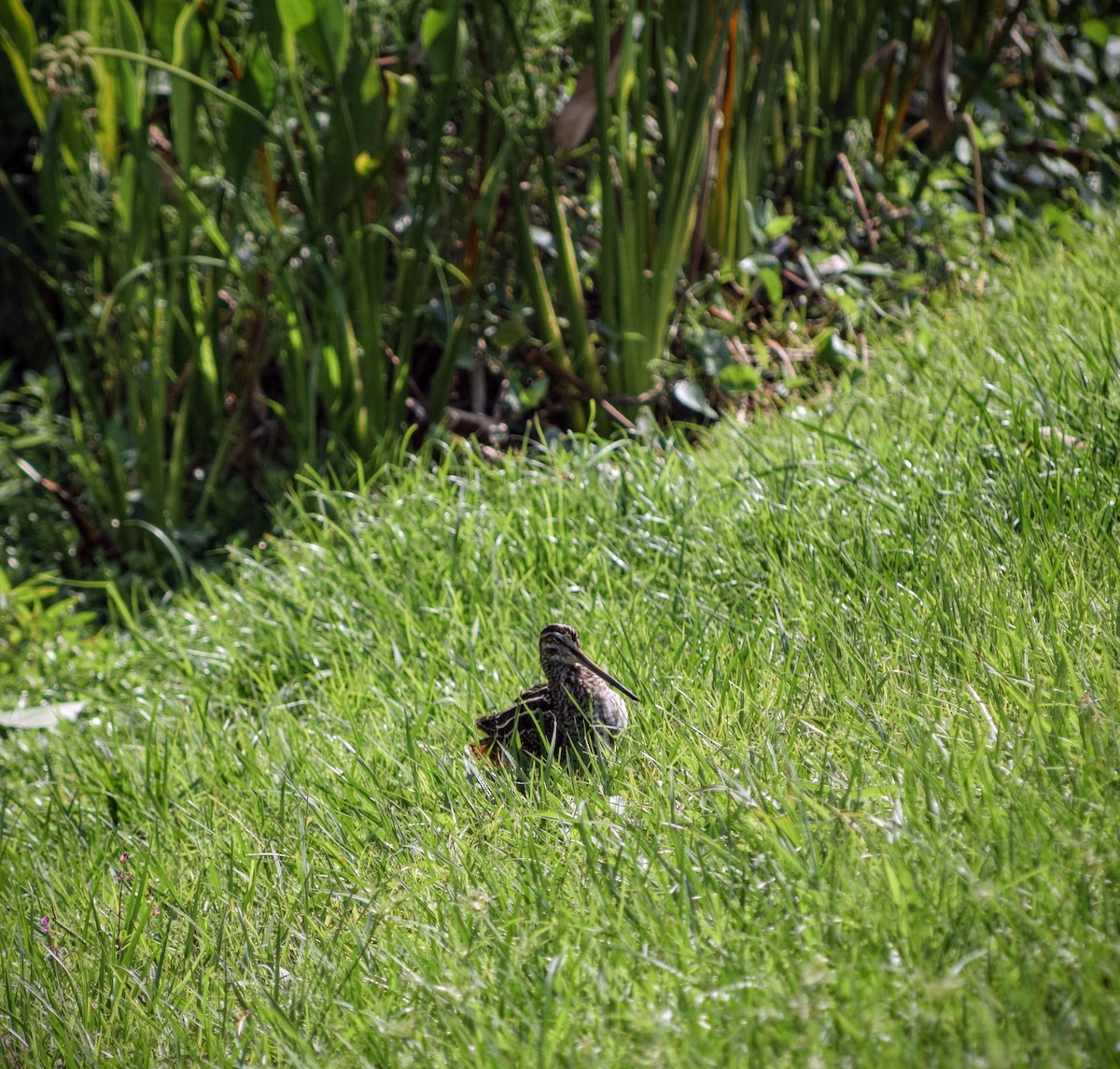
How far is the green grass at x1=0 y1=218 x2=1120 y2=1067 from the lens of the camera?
1.64 m

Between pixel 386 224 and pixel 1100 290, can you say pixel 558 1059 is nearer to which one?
pixel 1100 290

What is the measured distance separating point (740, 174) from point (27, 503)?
3365 millimetres

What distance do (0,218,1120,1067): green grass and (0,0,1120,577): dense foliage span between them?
0.97 meters

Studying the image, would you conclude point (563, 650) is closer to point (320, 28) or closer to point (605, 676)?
point (605, 676)

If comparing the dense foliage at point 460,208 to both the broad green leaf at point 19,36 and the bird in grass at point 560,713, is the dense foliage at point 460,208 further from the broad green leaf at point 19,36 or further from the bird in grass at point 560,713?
the bird in grass at point 560,713

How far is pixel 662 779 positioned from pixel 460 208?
11.5 feet

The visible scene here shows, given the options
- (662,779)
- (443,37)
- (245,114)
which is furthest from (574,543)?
(245,114)

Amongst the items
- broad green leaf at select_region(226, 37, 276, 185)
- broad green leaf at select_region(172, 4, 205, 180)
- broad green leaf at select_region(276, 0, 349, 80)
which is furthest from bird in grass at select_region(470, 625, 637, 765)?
broad green leaf at select_region(172, 4, 205, 180)

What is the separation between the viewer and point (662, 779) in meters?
2.22

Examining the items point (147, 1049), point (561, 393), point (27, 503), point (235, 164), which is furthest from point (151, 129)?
point (147, 1049)

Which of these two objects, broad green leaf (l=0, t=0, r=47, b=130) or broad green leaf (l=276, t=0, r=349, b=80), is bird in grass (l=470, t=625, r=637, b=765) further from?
broad green leaf (l=0, t=0, r=47, b=130)

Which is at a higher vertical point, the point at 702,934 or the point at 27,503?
the point at 702,934

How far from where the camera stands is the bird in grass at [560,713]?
241cm

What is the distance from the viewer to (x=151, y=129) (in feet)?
17.4
